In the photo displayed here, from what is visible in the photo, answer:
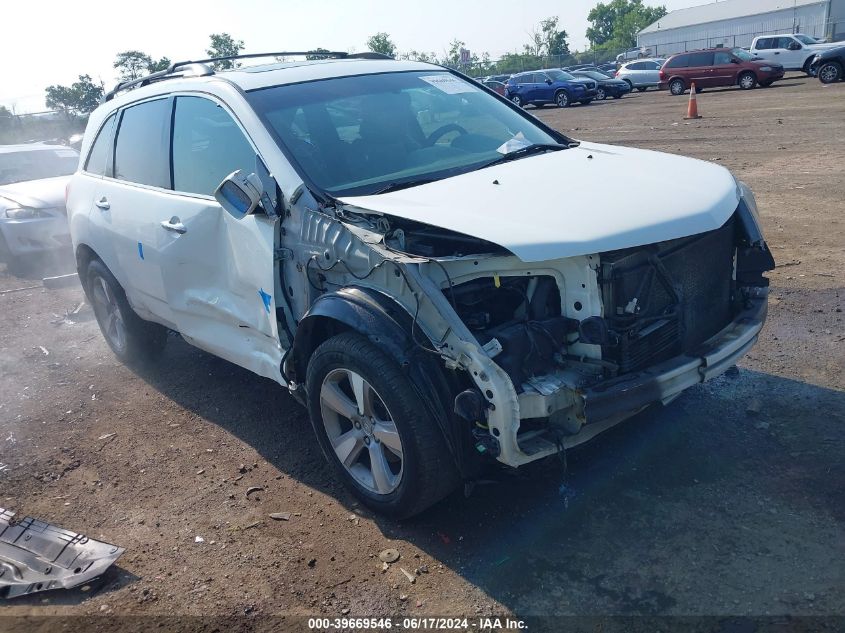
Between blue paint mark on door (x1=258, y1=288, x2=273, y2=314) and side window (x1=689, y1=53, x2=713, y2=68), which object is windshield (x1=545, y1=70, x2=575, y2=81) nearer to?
side window (x1=689, y1=53, x2=713, y2=68)

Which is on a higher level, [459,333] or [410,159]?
[410,159]

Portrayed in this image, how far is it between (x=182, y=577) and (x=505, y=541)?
1446 mm

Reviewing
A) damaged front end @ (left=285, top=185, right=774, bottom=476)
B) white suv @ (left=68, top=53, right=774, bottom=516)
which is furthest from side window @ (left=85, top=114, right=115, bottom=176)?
damaged front end @ (left=285, top=185, right=774, bottom=476)

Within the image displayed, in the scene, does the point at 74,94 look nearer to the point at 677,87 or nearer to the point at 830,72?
the point at 677,87

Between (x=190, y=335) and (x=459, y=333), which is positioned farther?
(x=190, y=335)

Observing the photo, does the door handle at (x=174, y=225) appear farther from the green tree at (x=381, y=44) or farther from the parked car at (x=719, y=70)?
the green tree at (x=381, y=44)

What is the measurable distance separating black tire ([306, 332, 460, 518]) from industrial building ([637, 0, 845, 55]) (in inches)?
2059

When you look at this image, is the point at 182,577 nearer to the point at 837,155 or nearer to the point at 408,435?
the point at 408,435

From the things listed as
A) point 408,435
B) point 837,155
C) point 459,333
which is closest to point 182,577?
point 408,435

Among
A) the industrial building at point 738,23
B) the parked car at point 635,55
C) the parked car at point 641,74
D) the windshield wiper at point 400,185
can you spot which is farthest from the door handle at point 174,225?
the parked car at point 635,55

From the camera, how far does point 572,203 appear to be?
Answer: 332cm

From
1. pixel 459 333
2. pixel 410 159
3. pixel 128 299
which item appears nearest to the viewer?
pixel 459 333

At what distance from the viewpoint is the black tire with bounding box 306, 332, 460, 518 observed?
3185 mm

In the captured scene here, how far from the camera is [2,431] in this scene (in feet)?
17.0
